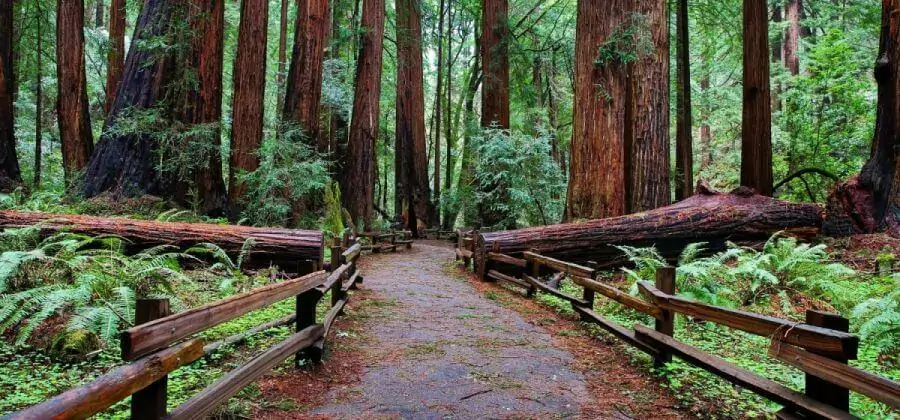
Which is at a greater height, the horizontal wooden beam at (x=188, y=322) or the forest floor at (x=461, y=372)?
the horizontal wooden beam at (x=188, y=322)

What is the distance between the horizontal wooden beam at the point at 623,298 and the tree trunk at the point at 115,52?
1448 centimetres

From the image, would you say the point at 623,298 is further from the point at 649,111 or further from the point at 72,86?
the point at 72,86

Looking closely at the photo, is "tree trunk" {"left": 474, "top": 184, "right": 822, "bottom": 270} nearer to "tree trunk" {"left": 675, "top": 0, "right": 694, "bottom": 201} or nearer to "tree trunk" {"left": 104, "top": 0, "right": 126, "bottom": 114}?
"tree trunk" {"left": 675, "top": 0, "right": 694, "bottom": 201}

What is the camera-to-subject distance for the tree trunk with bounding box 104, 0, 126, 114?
15281 millimetres

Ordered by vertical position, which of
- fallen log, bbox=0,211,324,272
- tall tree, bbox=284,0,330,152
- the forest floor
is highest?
tall tree, bbox=284,0,330,152

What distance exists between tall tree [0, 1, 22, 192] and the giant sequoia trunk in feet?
62.1

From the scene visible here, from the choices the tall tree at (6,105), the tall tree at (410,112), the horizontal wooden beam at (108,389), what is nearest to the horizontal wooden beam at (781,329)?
the horizontal wooden beam at (108,389)

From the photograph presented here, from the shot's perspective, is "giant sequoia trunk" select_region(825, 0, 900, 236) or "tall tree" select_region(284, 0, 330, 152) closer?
"giant sequoia trunk" select_region(825, 0, 900, 236)

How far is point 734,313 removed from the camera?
13.1ft

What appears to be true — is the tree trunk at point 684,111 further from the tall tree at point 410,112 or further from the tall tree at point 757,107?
the tall tree at point 410,112

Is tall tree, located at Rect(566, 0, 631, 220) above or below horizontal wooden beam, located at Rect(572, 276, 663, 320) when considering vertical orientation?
above

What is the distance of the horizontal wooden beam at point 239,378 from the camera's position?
9.71ft

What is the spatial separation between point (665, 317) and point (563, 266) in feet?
9.58

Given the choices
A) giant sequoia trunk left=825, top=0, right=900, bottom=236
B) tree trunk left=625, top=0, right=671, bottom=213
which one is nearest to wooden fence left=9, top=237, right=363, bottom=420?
tree trunk left=625, top=0, right=671, bottom=213
